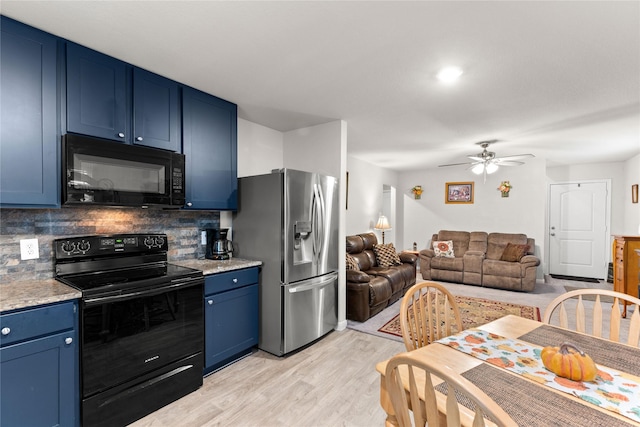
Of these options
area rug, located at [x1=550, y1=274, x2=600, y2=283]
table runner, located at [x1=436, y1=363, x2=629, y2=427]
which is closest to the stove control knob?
table runner, located at [x1=436, y1=363, x2=629, y2=427]

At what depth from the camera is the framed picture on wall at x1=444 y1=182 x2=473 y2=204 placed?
267 inches

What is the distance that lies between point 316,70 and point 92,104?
1577 millimetres

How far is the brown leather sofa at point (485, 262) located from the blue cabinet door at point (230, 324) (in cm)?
432

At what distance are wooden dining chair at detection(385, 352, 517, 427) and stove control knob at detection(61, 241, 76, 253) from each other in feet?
7.49

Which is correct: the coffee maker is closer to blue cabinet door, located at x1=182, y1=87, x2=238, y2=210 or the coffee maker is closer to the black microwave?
blue cabinet door, located at x1=182, y1=87, x2=238, y2=210

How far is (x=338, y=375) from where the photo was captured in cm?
257

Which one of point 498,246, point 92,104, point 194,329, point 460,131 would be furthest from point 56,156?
point 498,246

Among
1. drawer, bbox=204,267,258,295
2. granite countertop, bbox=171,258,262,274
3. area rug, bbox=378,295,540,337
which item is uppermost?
granite countertop, bbox=171,258,262,274

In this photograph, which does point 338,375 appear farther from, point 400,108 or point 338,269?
point 400,108

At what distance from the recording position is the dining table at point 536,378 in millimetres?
917

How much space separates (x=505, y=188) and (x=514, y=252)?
1.42 meters

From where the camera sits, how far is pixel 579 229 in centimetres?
638

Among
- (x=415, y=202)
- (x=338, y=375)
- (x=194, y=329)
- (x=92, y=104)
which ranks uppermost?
(x=92, y=104)

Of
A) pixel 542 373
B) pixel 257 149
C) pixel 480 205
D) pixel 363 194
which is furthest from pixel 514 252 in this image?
pixel 542 373
